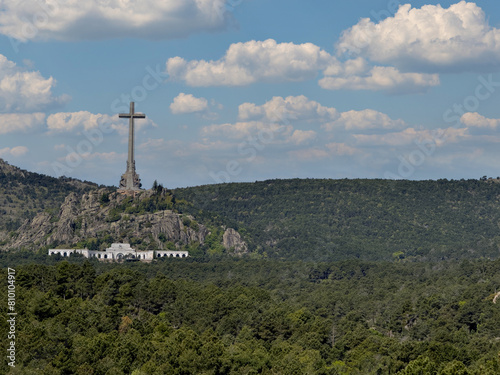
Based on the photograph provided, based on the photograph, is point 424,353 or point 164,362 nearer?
point 164,362

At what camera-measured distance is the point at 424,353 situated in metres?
128

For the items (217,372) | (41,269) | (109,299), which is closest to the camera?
(217,372)

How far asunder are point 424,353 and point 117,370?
3977cm

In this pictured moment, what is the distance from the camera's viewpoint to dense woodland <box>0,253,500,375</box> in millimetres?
117188

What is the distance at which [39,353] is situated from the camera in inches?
4592

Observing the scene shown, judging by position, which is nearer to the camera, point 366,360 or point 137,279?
point 366,360

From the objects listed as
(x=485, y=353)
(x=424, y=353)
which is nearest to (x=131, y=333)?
(x=424, y=353)

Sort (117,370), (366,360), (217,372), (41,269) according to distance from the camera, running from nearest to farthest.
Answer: (117,370), (217,372), (366,360), (41,269)

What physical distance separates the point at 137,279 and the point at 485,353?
72.5m

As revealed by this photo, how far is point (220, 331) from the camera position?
534ft

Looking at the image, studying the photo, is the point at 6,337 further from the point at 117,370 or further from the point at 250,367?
the point at 250,367

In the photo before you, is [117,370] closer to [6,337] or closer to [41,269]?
[6,337]

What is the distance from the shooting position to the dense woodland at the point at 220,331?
117188 mm

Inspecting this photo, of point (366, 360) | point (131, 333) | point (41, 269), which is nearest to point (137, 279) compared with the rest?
point (41, 269)
